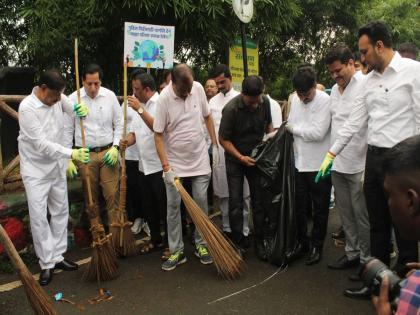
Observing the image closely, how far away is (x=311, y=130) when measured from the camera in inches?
155

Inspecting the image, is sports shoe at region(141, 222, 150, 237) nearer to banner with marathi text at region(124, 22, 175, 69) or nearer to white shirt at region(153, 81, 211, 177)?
white shirt at region(153, 81, 211, 177)

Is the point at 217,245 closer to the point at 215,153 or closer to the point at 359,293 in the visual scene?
the point at 215,153

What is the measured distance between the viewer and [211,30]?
707 centimetres

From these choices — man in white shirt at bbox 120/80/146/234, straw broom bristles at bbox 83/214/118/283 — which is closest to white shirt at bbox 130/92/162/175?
man in white shirt at bbox 120/80/146/234

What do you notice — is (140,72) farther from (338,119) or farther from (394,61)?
(394,61)

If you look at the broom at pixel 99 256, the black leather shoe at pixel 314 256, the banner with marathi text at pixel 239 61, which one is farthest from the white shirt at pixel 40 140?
the banner with marathi text at pixel 239 61

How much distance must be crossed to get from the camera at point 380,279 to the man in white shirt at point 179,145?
8.13 feet

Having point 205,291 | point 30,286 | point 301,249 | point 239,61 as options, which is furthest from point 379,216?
point 239,61

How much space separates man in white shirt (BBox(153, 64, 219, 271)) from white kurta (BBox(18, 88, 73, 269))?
855mm

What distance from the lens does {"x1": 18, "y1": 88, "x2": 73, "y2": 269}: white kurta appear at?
147 inches

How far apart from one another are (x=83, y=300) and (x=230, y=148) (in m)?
1.83

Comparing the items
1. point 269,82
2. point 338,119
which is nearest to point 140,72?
point 338,119

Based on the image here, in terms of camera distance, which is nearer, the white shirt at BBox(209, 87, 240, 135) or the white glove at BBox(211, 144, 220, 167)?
the white glove at BBox(211, 144, 220, 167)

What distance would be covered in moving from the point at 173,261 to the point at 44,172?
1.40 metres
